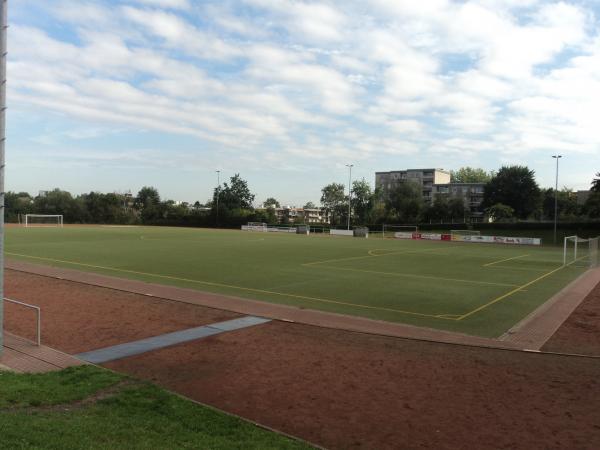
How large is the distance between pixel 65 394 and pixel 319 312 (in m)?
8.71

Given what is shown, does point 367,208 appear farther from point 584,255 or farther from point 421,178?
point 584,255

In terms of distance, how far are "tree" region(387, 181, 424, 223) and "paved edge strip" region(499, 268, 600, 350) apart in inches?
3507

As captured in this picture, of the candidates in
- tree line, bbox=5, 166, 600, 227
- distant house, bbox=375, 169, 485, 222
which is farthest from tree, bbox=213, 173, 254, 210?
distant house, bbox=375, 169, 485, 222

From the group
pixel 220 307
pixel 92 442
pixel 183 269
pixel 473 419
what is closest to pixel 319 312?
pixel 220 307

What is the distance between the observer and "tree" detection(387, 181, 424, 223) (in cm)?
11156

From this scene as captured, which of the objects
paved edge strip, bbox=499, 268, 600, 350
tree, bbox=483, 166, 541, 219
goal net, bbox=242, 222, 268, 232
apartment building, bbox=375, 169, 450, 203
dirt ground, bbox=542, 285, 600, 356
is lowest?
paved edge strip, bbox=499, 268, 600, 350

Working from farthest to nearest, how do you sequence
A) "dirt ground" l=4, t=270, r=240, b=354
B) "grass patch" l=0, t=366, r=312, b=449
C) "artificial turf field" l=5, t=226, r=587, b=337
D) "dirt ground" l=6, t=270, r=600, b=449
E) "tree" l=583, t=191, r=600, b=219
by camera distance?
"tree" l=583, t=191, r=600, b=219
"artificial turf field" l=5, t=226, r=587, b=337
"dirt ground" l=4, t=270, r=240, b=354
"dirt ground" l=6, t=270, r=600, b=449
"grass patch" l=0, t=366, r=312, b=449

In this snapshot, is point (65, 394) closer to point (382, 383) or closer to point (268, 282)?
point (382, 383)

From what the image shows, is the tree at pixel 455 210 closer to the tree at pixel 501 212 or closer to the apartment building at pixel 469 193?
the tree at pixel 501 212

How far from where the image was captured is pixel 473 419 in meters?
6.86

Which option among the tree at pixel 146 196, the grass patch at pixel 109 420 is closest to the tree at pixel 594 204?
the grass patch at pixel 109 420

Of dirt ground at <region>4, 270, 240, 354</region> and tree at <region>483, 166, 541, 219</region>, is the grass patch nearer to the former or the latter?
dirt ground at <region>4, 270, 240, 354</region>

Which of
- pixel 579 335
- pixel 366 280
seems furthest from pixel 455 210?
pixel 579 335

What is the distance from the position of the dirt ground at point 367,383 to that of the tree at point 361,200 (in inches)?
4100
